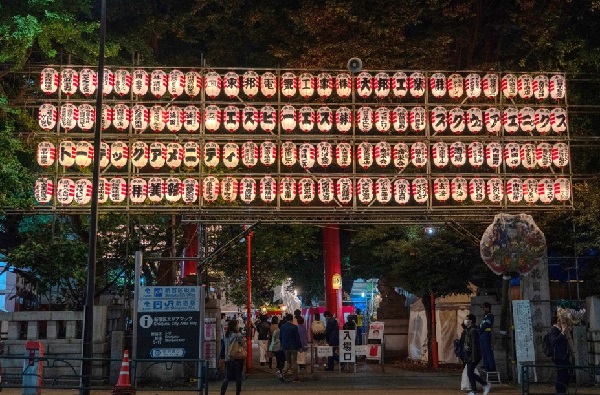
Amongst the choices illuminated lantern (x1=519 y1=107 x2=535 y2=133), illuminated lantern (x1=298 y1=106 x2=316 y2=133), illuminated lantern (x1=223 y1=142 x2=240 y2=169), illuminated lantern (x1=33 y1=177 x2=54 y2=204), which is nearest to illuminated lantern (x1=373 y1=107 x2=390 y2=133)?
illuminated lantern (x1=298 y1=106 x2=316 y2=133)

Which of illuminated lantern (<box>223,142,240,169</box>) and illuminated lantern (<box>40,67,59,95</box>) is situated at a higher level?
illuminated lantern (<box>40,67,59,95</box>)

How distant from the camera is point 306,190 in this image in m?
20.0

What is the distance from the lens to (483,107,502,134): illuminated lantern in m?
20.7

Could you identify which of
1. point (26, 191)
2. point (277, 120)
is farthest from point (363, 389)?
point (26, 191)

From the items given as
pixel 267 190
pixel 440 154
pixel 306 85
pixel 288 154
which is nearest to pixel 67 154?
pixel 267 190

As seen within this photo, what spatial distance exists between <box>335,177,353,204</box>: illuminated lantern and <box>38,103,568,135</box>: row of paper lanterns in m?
1.55

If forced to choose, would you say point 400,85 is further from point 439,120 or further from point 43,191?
point 43,191

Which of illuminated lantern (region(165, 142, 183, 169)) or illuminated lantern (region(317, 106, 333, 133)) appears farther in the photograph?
illuminated lantern (region(317, 106, 333, 133))

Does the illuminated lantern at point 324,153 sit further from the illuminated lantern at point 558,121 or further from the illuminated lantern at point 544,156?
the illuminated lantern at point 558,121

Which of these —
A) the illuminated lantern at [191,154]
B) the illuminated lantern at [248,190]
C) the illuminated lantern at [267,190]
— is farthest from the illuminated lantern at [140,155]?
the illuminated lantern at [267,190]

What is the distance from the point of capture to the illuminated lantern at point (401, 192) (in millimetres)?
20203

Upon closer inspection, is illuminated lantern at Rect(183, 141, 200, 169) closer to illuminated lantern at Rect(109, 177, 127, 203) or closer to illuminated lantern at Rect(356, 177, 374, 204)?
illuminated lantern at Rect(109, 177, 127, 203)

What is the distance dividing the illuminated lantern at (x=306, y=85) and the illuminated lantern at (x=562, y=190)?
7.86m

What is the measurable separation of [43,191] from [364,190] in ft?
30.8
